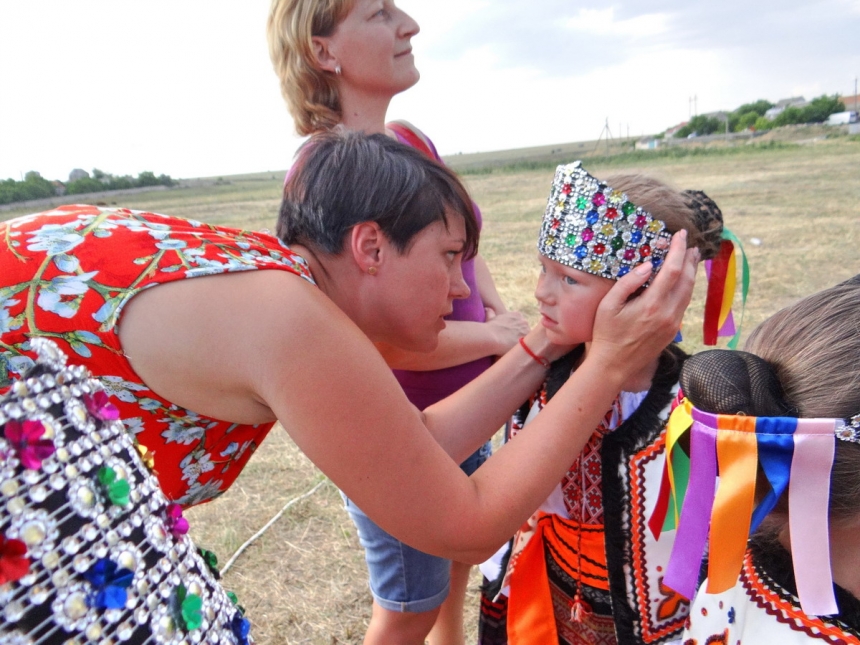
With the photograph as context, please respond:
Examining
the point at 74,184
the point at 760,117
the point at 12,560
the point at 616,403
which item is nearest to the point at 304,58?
the point at 616,403

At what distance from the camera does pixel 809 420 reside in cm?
104

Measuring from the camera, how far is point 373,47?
2016 millimetres

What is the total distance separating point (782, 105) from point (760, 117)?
13174 mm

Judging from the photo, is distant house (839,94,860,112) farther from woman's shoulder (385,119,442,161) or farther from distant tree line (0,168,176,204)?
woman's shoulder (385,119,442,161)

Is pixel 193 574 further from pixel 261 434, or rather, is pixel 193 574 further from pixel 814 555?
pixel 814 555

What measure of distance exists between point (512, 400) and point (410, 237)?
714 mm

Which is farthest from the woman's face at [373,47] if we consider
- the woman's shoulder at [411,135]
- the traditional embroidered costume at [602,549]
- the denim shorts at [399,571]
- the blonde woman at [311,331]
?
A: the denim shorts at [399,571]

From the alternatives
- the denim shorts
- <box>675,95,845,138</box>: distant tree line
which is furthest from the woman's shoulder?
A: <box>675,95,845,138</box>: distant tree line

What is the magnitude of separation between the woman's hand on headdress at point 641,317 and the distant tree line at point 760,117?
5840cm

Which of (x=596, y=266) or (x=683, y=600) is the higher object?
(x=596, y=266)

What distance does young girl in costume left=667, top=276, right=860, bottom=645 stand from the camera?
1.06 m

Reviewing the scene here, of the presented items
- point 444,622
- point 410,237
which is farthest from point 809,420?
point 444,622

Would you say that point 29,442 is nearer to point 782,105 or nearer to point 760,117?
point 760,117

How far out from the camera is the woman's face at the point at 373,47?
6.56ft
